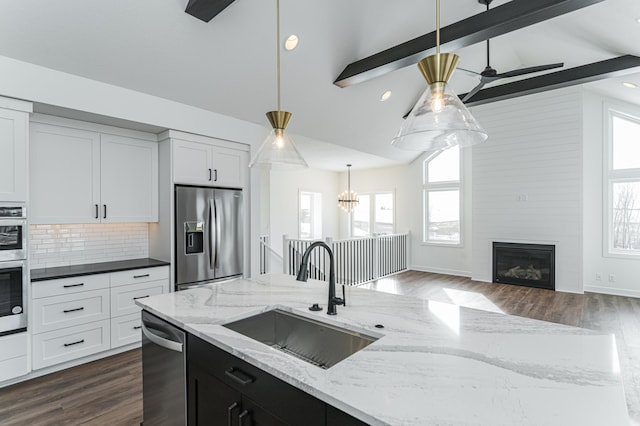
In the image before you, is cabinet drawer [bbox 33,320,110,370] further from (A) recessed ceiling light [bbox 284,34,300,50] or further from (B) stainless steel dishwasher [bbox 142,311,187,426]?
(A) recessed ceiling light [bbox 284,34,300,50]

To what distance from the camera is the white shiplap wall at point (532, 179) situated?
19.2ft

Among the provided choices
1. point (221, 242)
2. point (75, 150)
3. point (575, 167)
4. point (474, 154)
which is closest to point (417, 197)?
point (474, 154)

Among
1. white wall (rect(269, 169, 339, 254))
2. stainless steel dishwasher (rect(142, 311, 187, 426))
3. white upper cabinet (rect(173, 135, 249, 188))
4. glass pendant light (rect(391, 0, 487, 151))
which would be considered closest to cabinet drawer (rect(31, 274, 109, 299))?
white upper cabinet (rect(173, 135, 249, 188))

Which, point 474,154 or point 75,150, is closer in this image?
point 75,150

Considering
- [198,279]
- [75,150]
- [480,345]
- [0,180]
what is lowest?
[198,279]

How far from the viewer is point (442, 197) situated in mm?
7758

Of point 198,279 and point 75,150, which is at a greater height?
point 75,150

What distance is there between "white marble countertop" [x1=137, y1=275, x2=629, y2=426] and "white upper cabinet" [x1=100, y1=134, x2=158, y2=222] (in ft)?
7.02

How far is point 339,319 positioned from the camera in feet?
5.22

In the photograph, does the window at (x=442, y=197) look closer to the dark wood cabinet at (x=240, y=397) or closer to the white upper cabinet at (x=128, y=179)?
the white upper cabinet at (x=128, y=179)

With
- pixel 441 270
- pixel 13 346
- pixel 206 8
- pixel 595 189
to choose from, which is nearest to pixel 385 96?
pixel 206 8

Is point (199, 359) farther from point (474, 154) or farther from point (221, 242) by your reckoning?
point (474, 154)

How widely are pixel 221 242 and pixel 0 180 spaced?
2003mm

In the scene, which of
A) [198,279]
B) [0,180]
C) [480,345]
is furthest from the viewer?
[198,279]
